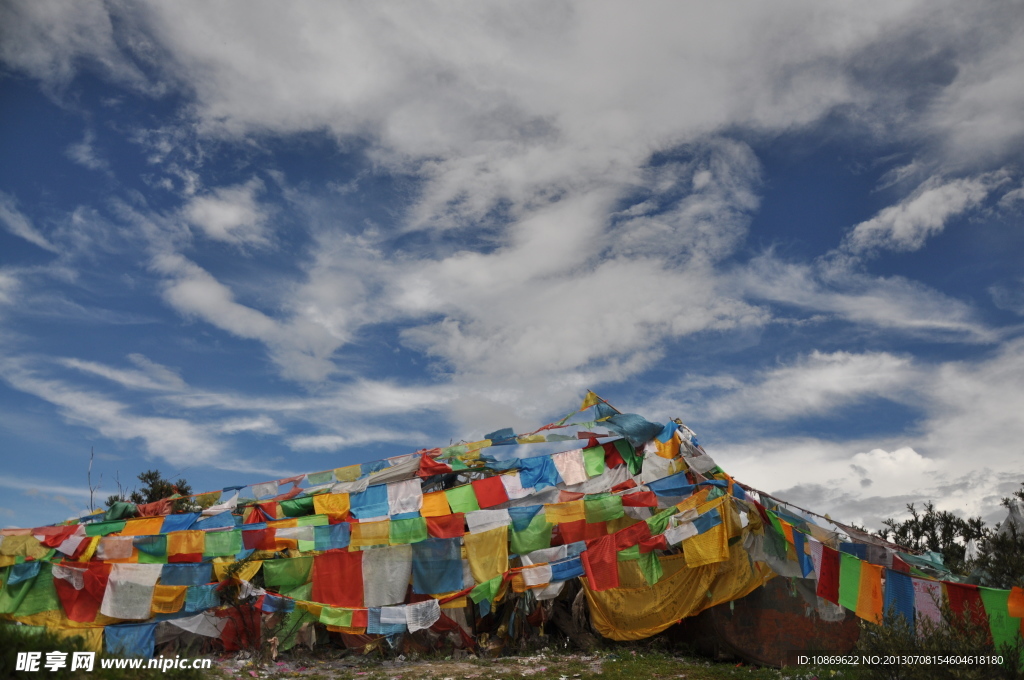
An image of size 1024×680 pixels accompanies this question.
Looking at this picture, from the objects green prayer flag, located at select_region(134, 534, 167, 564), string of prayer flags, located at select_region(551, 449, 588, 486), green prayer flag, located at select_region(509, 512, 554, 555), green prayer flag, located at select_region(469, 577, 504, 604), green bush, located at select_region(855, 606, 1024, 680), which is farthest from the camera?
string of prayer flags, located at select_region(551, 449, 588, 486)

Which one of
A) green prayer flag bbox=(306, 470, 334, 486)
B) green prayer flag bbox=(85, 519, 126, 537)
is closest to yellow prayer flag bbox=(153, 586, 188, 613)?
green prayer flag bbox=(85, 519, 126, 537)

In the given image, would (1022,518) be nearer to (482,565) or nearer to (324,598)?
(482,565)

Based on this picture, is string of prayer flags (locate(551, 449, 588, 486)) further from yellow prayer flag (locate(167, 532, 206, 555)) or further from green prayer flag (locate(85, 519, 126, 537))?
green prayer flag (locate(85, 519, 126, 537))

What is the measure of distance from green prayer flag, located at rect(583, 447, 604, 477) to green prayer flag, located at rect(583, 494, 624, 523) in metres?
2.15

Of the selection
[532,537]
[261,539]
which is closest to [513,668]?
[532,537]

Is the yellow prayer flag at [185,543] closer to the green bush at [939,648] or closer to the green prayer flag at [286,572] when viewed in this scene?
the green prayer flag at [286,572]

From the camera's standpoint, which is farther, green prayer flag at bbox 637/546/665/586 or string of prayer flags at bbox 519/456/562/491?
string of prayer flags at bbox 519/456/562/491

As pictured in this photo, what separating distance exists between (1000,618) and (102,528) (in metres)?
22.6

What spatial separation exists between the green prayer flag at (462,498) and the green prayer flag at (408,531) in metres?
1.14

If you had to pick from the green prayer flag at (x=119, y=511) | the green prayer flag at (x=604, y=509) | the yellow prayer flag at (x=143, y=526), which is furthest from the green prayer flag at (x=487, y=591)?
the green prayer flag at (x=119, y=511)

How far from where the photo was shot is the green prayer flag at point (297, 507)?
66.7 feet

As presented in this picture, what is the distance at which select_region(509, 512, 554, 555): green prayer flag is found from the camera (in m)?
16.6

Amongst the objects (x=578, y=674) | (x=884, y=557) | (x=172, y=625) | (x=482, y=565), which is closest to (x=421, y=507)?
(x=482, y=565)

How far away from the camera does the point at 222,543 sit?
62.3 ft
